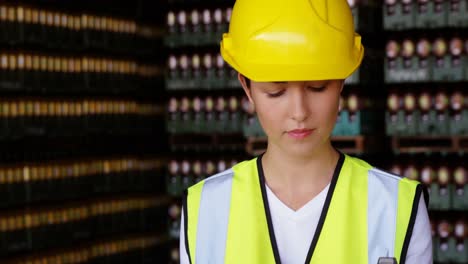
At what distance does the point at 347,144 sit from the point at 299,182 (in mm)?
4482

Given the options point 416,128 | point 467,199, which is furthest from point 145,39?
point 467,199

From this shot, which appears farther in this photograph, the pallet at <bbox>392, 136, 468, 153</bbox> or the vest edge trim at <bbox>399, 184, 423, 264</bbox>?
the pallet at <bbox>392, 136, 468, 153</bbox>

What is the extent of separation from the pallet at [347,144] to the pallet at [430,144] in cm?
21

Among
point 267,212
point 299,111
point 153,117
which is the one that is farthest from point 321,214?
Answer: point 153,117

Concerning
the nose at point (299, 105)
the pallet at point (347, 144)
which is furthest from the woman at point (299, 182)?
the pallet at point (347, 144)

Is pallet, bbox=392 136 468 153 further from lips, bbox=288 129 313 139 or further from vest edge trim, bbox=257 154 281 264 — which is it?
lips, bbox=288 129 313 139

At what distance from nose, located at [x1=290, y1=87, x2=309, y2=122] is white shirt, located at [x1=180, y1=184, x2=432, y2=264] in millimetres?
261

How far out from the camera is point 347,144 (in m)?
6.55

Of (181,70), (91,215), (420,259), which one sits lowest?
(91,215)

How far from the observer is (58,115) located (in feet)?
22.2

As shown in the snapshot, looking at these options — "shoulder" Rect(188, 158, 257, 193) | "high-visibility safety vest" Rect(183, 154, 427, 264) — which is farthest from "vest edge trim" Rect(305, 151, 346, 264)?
"shoulder" Rect(188, 158, 257, 193)

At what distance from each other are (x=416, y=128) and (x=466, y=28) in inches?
32.8

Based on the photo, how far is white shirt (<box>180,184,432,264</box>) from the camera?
79.0 inches

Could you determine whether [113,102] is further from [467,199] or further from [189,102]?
[467,199]
